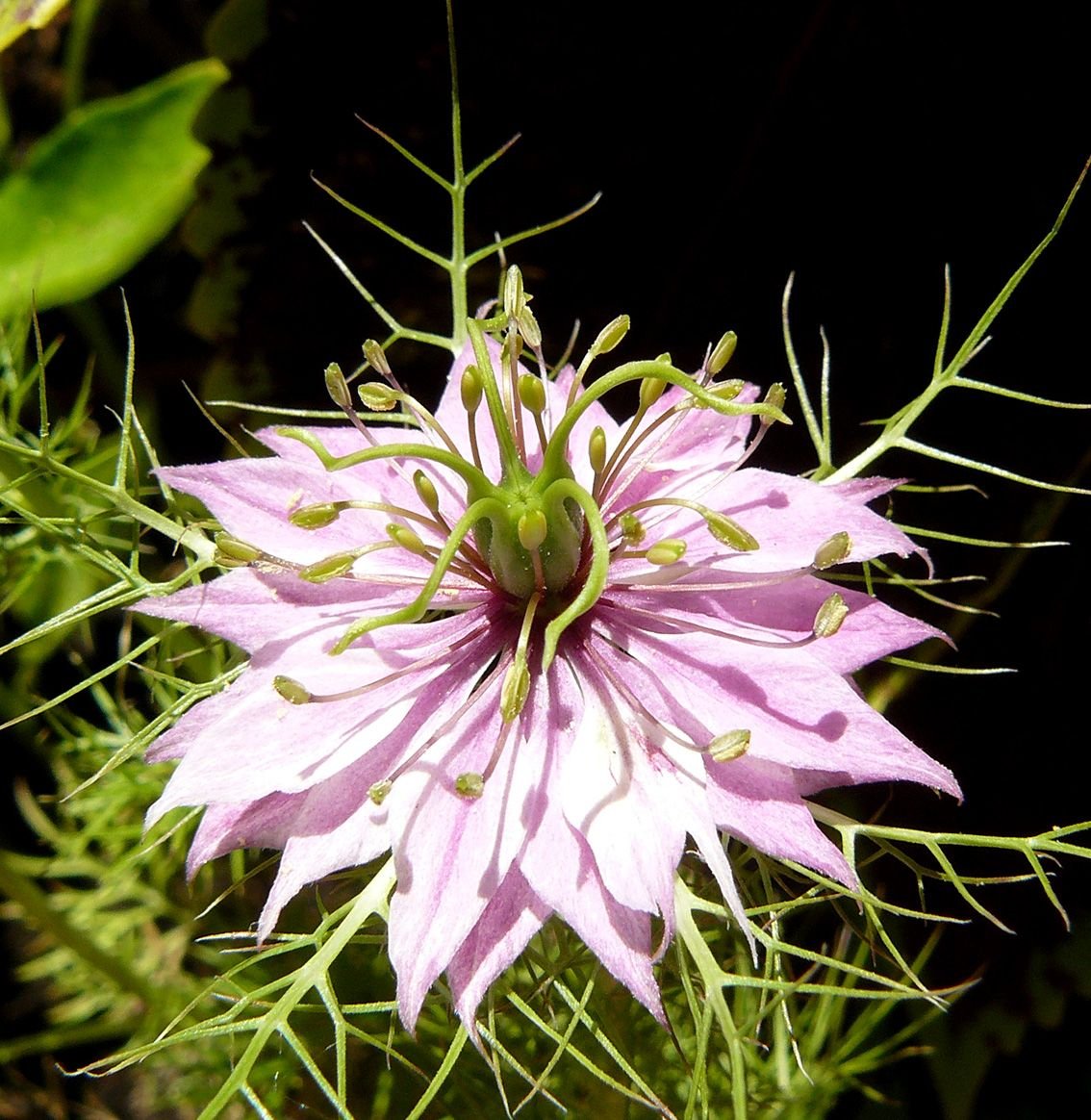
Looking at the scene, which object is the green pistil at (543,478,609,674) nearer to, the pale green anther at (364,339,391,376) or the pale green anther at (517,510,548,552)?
the pale green anther at (517,510,548,552)

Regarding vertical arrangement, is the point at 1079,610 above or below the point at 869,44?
below

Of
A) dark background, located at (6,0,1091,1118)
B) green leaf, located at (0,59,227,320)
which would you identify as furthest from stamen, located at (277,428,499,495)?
dark background, located at (6,0,1091,1118)

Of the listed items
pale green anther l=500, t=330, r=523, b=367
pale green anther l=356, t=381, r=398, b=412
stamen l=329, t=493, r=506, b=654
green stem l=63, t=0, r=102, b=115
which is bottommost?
stamen l=329, t=493, r=506, b=654

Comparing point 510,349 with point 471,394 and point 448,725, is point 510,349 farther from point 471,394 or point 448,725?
point 448,725

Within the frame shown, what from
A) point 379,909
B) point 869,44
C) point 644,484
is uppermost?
point 869,44

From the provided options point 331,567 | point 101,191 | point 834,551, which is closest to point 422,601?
point 331,567

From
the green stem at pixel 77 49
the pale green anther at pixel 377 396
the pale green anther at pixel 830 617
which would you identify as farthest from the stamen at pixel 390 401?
the green stem at pixel 77 49

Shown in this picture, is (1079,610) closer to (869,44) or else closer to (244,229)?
(869,44)

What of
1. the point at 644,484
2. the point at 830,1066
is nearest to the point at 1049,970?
the point at 830,1066
